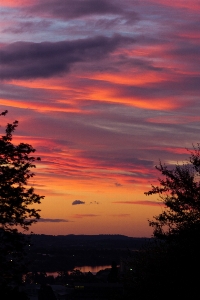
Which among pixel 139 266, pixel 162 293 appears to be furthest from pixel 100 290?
pixel 162 293

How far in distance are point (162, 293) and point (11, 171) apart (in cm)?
950

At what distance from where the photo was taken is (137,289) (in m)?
36.6

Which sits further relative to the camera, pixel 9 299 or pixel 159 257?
pixel 159 257

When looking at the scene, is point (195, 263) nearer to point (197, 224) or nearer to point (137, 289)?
point (197, 224)

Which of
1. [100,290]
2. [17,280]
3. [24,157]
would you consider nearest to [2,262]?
[17,280]

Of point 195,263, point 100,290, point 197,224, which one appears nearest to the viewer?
point 195,263

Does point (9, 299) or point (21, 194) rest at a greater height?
point (21, 194)

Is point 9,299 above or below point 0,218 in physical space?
below

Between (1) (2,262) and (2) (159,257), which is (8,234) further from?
(2) (159,257)

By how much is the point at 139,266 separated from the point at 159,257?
377cm

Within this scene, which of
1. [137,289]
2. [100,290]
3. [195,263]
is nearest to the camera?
[195,263]

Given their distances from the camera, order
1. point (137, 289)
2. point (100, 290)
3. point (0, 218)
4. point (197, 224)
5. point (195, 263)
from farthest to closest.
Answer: point (100, 290) < point (137, 289) < point (0, 218) < point (197, 224) < point (195, 263)

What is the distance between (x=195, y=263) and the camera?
28609mm

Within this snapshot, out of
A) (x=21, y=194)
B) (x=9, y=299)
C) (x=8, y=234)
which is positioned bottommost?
(x=9, y=299)
